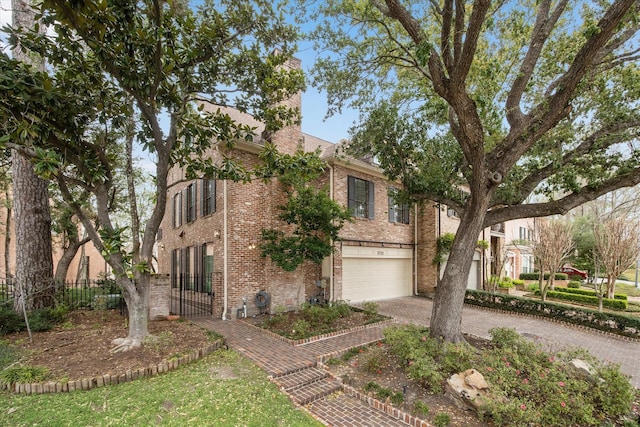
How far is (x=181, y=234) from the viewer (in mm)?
13797

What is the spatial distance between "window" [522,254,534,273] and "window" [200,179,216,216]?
1087 inches

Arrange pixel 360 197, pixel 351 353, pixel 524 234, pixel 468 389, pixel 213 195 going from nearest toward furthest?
pixel 468 389, pixel 351 353, pixel 213 195, pixel 360 197, pixel 524 234

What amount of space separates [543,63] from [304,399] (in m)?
9.28

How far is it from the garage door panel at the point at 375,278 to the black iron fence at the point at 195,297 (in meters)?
5.18

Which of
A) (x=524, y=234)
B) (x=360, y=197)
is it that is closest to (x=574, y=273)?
(x=524, y=234)

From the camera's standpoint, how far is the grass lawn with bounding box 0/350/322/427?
3.91m

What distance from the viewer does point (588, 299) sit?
15.6 m

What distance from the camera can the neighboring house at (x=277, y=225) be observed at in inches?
384

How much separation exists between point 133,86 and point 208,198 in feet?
21.0

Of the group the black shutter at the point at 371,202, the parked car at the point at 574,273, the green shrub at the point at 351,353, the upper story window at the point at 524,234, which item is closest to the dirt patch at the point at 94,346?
the green shrub at the point at 351,353

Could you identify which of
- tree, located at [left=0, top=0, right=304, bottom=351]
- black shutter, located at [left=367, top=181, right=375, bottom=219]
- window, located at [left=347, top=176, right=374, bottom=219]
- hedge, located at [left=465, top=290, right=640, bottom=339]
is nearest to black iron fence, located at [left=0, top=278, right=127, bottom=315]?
tree, located at [left=0, top=0, right=304, bottom=351]

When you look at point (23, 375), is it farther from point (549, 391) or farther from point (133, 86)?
point (549, 391)

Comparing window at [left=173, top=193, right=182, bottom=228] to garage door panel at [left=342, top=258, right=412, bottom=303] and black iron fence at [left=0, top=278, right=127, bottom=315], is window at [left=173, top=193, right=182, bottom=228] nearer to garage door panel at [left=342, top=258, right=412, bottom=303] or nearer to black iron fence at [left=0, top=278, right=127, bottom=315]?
black iron fence at [left=0, top=278, right=127, bottom=315]

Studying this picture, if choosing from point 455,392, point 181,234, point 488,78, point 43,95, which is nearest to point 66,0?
point 43,95
